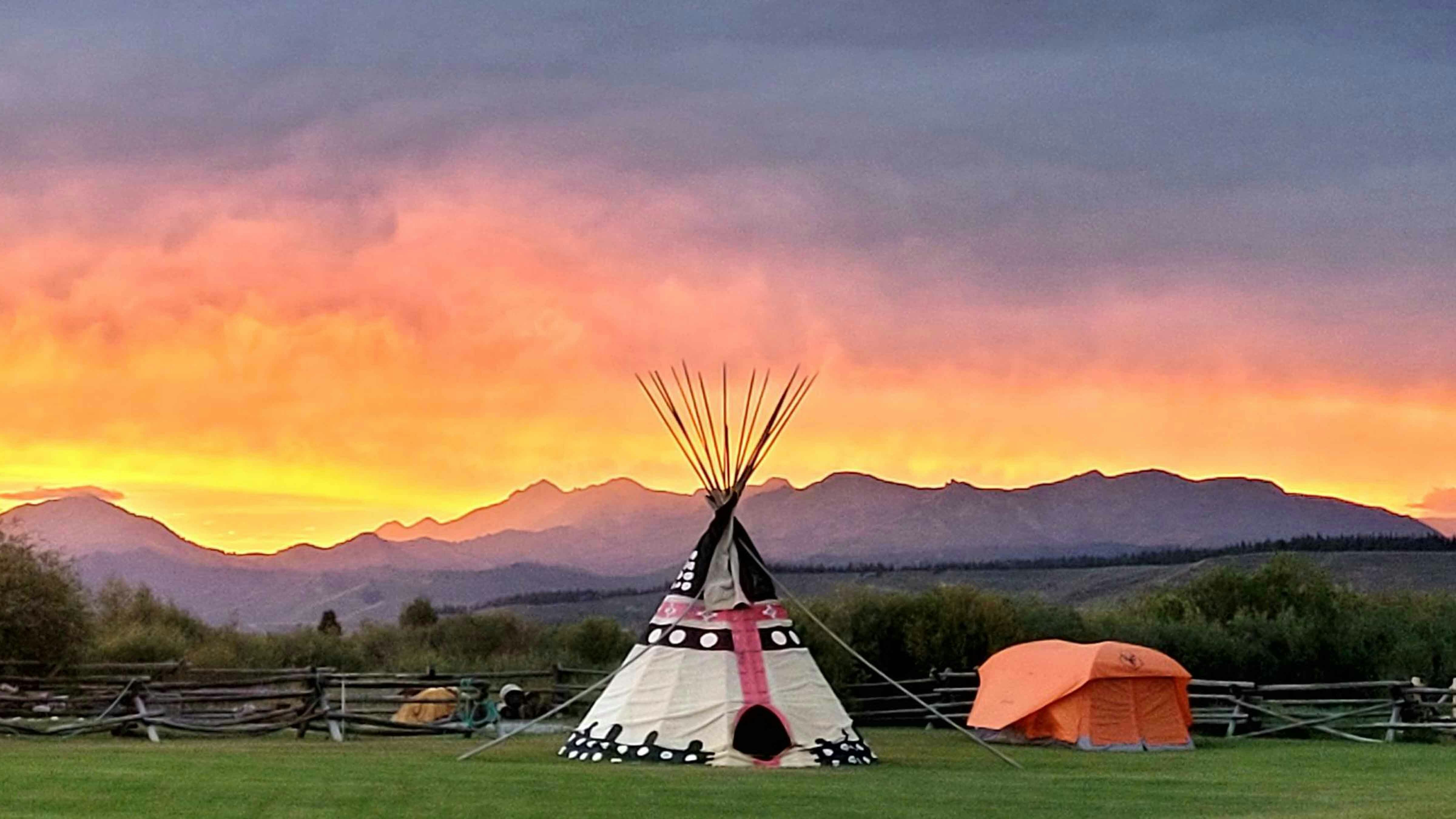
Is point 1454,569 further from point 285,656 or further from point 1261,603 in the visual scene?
point 285,656

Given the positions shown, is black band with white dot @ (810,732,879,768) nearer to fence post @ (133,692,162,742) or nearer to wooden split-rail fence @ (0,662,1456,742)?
wooden split-rail fence @ (0,662,1456,742)

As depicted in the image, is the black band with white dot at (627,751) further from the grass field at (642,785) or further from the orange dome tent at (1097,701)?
the orange dome tent at (1097,701)

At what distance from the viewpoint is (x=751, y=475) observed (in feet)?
59.1

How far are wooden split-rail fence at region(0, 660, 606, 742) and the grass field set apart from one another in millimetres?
1104

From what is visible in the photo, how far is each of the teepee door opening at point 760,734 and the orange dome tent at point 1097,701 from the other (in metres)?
5.95

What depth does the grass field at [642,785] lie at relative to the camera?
12320 mm

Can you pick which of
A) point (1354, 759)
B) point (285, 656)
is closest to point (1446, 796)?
point (1354, 759)

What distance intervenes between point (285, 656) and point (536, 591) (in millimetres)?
75133

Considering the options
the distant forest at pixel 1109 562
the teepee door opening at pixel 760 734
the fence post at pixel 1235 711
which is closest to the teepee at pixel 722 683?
the teepee door opening at pixel 760 734

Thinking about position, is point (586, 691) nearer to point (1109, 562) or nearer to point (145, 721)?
point (145, 721)

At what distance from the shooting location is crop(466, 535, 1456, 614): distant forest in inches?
2911

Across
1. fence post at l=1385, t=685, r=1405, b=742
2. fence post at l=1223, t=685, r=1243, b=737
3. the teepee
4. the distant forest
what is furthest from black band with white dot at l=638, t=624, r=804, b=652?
the distant forest

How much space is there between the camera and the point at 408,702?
22.6 meters

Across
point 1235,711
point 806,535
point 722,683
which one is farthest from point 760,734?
point 806,535
